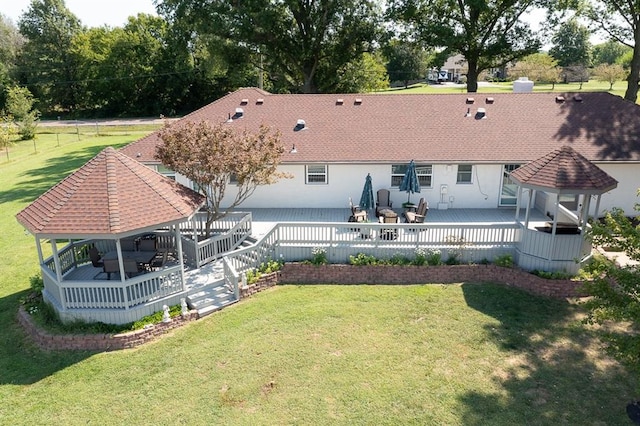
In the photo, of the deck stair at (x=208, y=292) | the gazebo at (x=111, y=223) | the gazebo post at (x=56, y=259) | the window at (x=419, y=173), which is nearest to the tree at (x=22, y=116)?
the gazebo at (x=111, y=223)

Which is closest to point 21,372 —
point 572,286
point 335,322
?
point 335,322

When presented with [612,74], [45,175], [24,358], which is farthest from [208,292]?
[612,74]

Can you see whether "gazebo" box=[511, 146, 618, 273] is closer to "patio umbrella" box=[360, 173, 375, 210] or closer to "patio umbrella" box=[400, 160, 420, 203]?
"patio umbrella" box=[400, 160, 420, 203]

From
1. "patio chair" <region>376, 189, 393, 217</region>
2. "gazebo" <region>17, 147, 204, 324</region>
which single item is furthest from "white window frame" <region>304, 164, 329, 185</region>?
"gazebo" <region>17, 147, 204, 324</region>

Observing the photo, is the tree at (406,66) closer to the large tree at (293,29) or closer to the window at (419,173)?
the large tree at (293,29)

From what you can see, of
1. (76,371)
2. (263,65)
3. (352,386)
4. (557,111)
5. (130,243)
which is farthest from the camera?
(263,65)

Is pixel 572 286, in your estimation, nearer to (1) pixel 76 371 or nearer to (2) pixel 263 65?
(1) pixel 76 371

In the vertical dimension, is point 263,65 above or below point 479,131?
above
